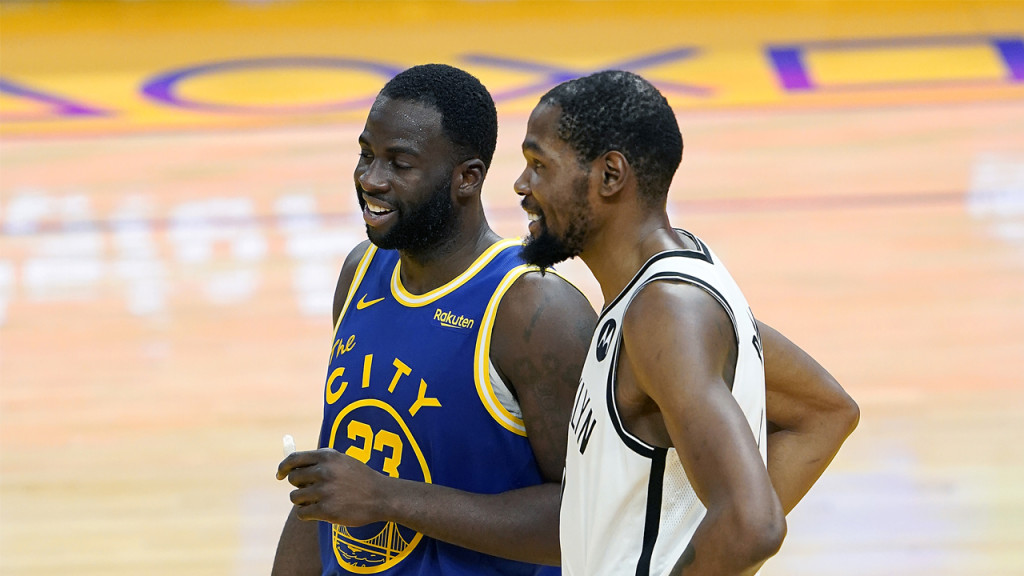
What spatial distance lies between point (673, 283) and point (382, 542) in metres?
0.74

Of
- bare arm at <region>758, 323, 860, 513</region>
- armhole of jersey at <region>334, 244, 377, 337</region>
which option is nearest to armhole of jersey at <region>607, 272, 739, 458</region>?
bare arm at <region>758, 323, 860, 513</region>

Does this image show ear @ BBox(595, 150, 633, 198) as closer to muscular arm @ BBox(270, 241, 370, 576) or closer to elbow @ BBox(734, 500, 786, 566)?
elbow @ BBox(734, 500, 786, 566)

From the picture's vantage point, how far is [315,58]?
1034cm

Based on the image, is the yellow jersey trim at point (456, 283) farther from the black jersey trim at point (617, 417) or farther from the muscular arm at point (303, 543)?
the black jersey trim at point (617, 417)

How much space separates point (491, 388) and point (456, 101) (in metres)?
0.45

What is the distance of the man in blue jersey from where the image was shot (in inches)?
72.6

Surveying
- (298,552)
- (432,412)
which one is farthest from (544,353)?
(298,552)

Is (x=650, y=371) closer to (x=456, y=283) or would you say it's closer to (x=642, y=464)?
(x=642, y=464)

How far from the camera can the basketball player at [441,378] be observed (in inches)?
72.6

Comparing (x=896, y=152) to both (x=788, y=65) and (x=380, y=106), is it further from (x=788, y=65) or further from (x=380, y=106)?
(x=380, y=106)

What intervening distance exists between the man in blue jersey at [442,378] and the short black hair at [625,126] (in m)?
0.36

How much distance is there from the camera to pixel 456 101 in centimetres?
199

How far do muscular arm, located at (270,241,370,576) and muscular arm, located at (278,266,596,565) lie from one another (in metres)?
0.38

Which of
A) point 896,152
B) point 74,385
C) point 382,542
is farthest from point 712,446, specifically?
point 896,152
